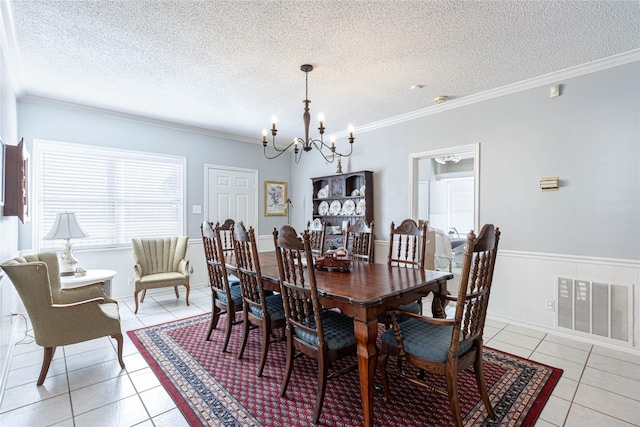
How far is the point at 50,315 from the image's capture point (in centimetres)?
223

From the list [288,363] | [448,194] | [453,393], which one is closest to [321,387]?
[288,363]

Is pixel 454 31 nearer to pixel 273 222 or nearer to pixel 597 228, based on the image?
pixel 597 228

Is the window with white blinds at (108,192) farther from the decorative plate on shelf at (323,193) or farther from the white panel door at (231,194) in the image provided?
the decorative plate on shelf at (323,193)

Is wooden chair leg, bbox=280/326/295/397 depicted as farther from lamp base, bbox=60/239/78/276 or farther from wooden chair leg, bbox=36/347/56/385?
lamp base, bbox=60/239/78/276

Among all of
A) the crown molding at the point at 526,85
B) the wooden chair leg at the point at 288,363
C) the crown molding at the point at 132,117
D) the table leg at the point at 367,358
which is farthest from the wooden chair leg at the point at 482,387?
the crown molding at the point at 132,117

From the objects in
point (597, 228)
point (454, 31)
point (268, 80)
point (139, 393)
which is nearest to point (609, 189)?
point (597, 228)

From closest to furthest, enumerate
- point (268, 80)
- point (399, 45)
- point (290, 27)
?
point (290, 27)
point (399, 45)
point (268, 80)

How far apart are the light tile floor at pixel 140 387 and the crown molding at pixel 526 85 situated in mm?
2613

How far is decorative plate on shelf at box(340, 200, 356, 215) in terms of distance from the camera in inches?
203

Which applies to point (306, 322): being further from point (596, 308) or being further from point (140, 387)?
Result: point (596, 308)

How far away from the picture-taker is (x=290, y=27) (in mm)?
2357

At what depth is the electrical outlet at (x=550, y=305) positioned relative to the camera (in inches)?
126

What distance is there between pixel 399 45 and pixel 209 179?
379 cm

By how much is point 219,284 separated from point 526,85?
3792 mm
